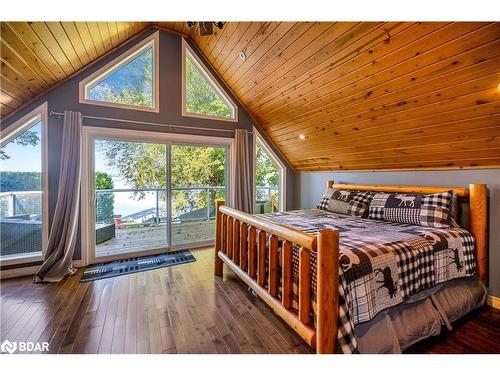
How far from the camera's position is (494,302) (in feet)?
6.73

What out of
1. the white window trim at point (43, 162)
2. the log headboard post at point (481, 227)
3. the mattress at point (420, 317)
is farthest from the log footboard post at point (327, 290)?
the white window trim at point (43, 162)

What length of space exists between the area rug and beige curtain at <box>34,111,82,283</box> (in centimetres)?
26

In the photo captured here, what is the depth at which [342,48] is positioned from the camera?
6.68 feet

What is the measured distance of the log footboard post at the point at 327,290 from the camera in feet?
3.84

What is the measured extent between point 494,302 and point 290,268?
2.08 meters

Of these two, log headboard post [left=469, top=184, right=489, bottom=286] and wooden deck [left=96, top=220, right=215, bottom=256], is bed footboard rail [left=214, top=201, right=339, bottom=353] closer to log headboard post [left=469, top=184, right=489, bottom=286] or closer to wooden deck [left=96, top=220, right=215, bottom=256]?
wooden deck [left=96, top=220, right=215, bottom=256]

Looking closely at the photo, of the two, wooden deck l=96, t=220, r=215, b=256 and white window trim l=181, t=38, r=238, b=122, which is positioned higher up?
white window trim l=181, t=38, r=238, b=122

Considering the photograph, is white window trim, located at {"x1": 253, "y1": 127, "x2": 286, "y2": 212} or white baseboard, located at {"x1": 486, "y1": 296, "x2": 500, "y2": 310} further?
white window trim, located at {"x1": 253, "y1": 127, "x2": 286, "y2": 212}

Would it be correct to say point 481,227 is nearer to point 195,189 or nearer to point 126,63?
point 195,189

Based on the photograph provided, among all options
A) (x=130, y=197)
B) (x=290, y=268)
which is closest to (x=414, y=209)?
(x=290, y=268)

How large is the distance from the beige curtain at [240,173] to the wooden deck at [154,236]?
0.66m

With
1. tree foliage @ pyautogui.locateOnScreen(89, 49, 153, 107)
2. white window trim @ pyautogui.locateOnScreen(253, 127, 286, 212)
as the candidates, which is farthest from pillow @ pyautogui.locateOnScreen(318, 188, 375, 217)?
tree foliage @ pyautogui.locateOnScreen(89, 49, 153, 107)

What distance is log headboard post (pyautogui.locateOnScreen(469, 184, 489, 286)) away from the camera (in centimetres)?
204
